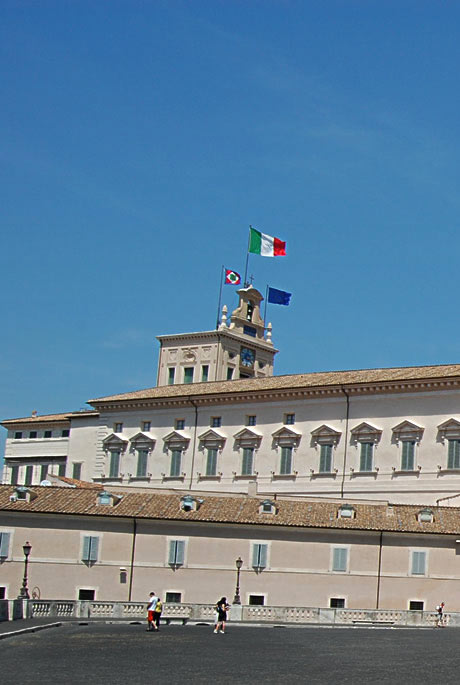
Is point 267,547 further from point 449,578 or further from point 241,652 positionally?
point 241,652

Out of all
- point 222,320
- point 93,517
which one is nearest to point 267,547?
point 93,517

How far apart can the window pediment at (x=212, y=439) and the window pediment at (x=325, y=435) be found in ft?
22.7

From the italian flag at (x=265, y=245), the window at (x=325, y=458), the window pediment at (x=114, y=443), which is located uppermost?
the italian flag at (x=265, y=245)

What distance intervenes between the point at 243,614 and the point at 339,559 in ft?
30.3

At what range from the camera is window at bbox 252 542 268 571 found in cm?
5838

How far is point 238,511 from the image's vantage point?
199 feet

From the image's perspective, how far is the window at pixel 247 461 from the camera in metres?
80.4

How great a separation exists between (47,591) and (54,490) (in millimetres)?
6087

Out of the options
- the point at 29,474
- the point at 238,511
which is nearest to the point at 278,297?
the point at 29,474

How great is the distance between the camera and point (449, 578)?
58.2 metres

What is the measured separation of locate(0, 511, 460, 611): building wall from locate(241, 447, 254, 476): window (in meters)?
21.5

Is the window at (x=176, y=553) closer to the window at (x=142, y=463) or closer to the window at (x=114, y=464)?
the window at (x=142, y=463)

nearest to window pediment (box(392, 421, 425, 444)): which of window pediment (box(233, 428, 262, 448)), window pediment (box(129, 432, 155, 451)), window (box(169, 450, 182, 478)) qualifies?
window pediment (box(233, 428, 262, 448))

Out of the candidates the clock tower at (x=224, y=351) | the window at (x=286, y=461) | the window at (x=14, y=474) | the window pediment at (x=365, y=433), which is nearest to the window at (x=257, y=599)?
the window pediment at (x=365, y=433)
